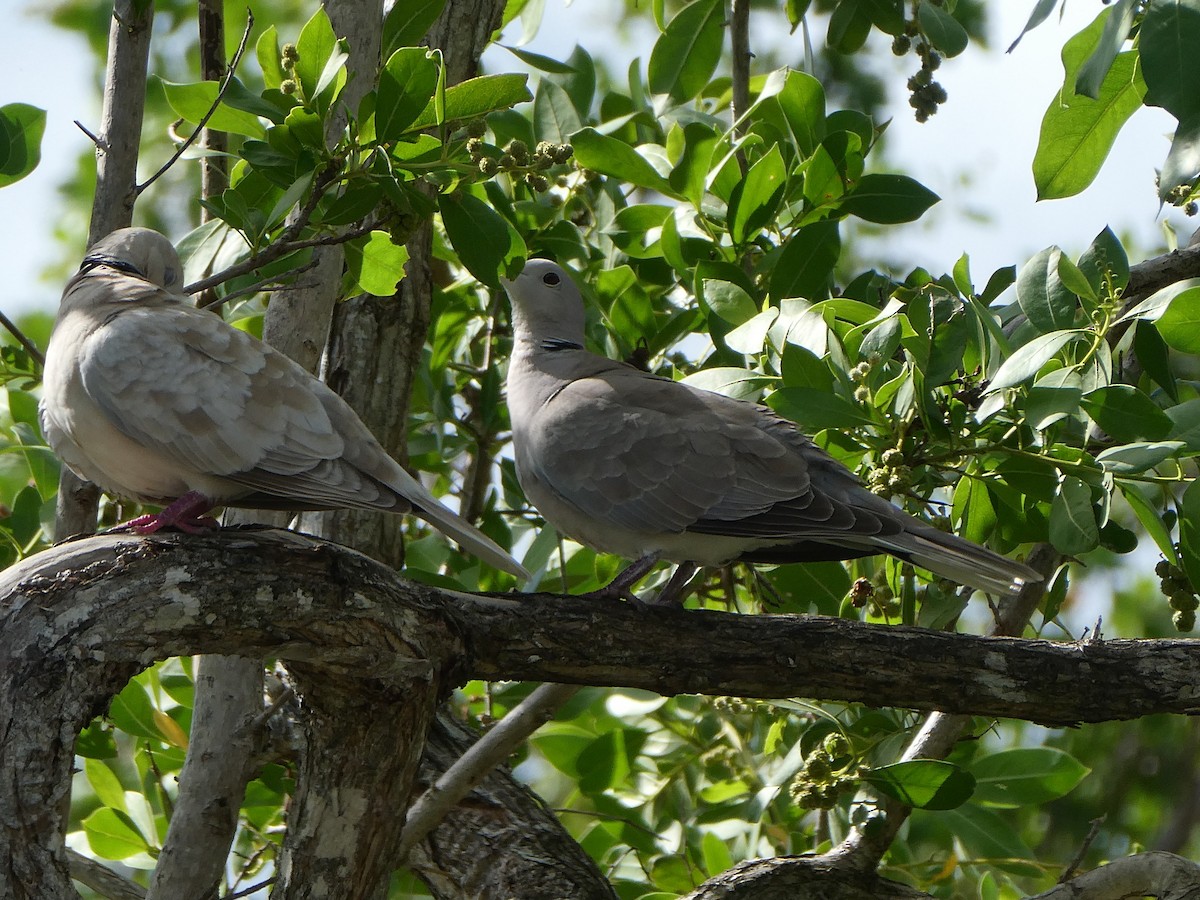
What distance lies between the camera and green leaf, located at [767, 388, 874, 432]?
2.71 meters

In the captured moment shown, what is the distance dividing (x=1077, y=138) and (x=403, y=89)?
144 cm

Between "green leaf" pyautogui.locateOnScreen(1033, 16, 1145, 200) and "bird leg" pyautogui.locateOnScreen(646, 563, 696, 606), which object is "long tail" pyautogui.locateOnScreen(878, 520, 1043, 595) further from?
"green leaf" pyautogui.locateOnScreen(1033, 16, 1145, 200)

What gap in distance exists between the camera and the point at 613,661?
8.68 feet

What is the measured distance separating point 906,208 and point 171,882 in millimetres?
2653

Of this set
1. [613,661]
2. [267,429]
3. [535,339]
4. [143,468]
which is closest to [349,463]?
[267,429]

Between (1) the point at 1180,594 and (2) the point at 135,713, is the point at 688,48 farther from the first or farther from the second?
(2) the point at 135,713

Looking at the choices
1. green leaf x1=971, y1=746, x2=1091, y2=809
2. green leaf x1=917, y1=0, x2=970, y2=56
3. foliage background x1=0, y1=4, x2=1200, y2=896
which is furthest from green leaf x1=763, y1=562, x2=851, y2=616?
green leaf x1=917, y1=0, x2=970, y2=56

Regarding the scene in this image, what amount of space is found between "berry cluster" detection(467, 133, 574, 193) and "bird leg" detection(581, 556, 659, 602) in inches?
37.4

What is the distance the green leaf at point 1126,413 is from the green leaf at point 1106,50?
25.8 inches

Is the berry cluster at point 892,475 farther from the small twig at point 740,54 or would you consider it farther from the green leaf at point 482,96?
the small twig at point 740,54

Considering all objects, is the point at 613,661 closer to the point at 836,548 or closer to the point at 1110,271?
the point at 836,548

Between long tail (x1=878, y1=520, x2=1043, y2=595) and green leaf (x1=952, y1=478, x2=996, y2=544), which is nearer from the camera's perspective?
long tail (x1=878, y1=520, x2=1043, y2=595)

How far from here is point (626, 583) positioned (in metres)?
2.99

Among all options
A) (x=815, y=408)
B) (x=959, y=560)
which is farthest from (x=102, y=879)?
(x=959, y=560)
